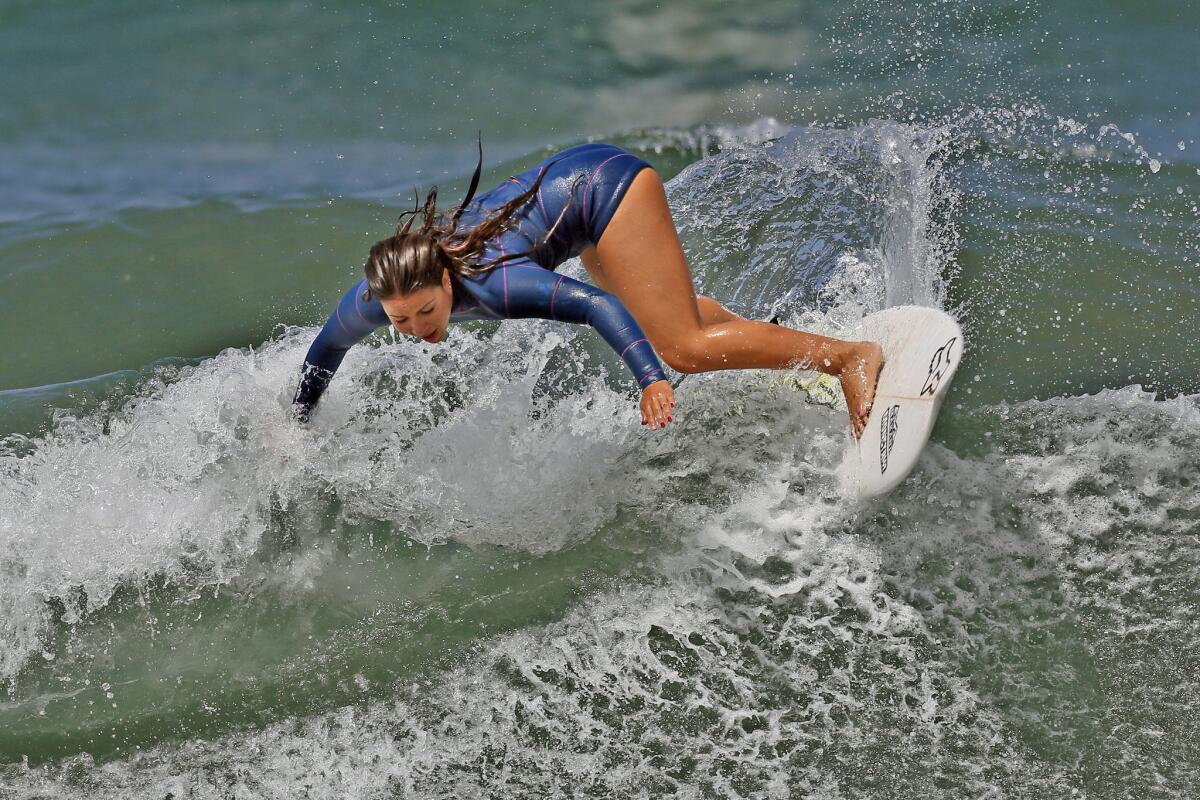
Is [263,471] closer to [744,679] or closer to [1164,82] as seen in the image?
[744,679]

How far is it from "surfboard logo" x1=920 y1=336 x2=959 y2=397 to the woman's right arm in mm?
2088

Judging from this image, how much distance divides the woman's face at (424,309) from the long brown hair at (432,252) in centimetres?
2

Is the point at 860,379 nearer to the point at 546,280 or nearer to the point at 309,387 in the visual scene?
the point at 546,280

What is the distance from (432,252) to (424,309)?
0.62 feet

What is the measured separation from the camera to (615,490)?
459 centimetres

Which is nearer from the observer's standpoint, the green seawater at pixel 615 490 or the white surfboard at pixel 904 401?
the green seawater at pixel 615 490

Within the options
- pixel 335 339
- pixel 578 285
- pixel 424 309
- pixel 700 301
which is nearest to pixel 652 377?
pixel 578 285

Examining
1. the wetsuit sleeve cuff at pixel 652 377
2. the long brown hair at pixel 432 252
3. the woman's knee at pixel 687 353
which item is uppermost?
the long brown hair at pixel 432 252

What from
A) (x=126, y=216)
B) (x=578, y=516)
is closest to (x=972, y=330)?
(x=578, y=516)

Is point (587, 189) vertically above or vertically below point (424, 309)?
above

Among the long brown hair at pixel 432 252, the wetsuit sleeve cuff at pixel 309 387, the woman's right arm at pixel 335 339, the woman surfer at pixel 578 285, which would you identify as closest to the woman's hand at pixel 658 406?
the woman surfer at pixel 578 285

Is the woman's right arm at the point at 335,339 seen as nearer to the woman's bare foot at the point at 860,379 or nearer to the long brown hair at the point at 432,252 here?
the long brown hair at the point at 432,252

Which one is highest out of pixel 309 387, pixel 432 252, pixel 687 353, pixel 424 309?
pixel 432 252

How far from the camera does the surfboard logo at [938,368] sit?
4.13 m
